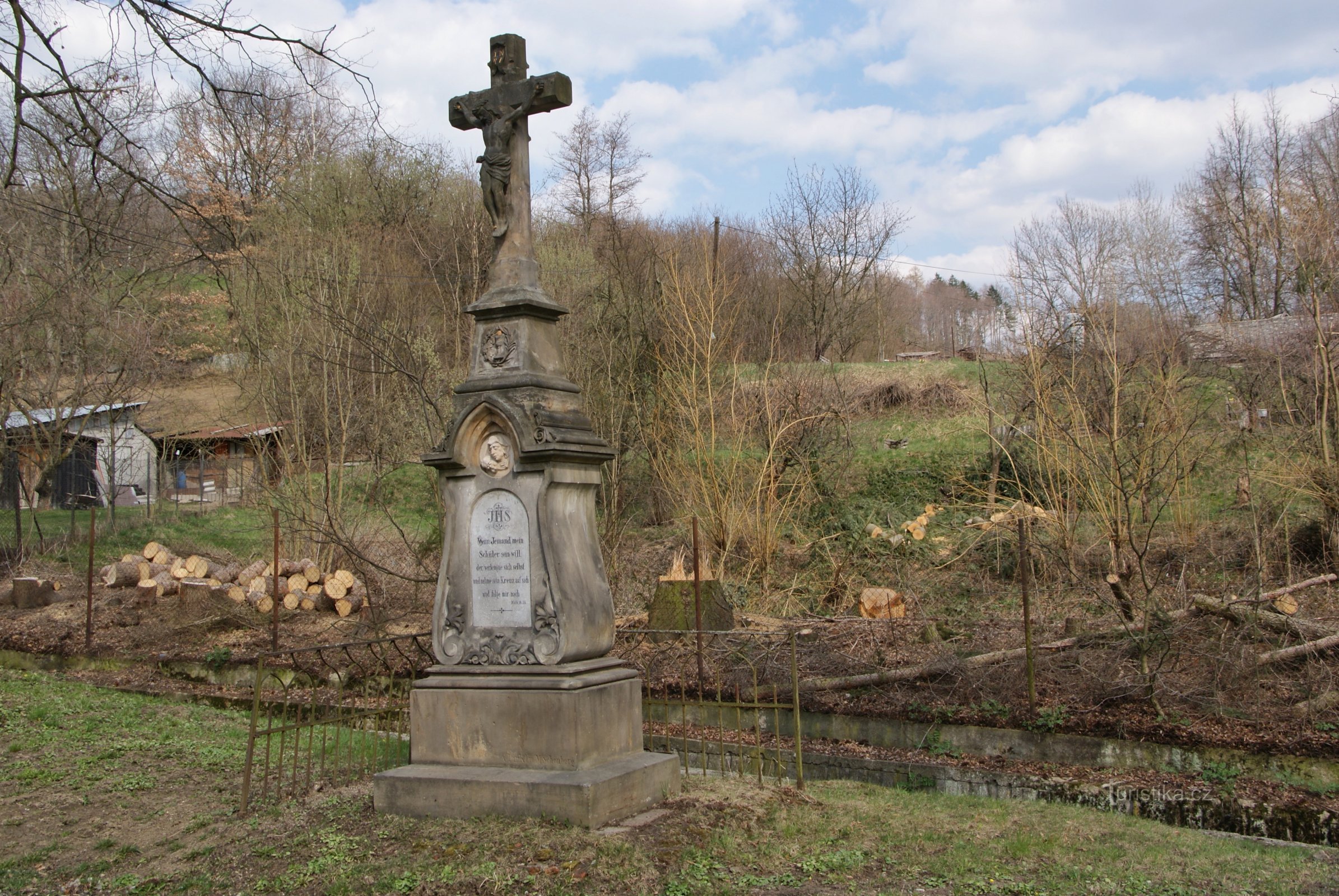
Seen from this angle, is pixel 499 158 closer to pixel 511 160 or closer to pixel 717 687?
pixel 511 160

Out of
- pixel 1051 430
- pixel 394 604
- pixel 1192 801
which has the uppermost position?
pixel 1051 430

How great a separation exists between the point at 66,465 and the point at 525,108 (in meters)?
29.8

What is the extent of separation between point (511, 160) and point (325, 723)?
4.13m

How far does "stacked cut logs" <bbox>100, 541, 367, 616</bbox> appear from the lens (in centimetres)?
1538

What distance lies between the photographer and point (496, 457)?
21.7 ft

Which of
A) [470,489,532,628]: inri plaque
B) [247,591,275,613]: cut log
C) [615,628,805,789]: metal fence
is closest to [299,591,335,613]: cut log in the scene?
[247,591,275,613]: cut log

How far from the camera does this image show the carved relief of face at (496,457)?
6.59 m

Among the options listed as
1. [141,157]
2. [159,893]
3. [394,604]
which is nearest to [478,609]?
[159,893]

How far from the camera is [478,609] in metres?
6.61

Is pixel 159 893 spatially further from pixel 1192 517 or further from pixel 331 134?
pixel 331 134

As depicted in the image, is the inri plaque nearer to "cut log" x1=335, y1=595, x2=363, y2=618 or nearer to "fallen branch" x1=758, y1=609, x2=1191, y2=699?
"fallen branch" x1=758, y1=609, x2=1191, y2=699

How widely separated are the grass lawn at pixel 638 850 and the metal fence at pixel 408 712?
0.44 metres

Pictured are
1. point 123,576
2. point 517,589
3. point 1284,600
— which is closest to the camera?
point 517,589

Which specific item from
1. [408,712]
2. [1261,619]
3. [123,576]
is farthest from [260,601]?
[1261,619]
